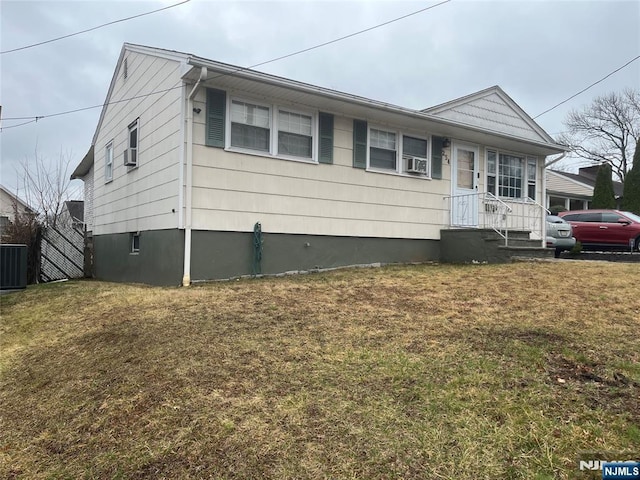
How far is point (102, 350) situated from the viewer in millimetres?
4438

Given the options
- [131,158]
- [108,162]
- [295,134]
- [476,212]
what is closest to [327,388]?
[295,134]

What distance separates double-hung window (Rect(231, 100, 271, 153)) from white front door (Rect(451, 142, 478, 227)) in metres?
4.94

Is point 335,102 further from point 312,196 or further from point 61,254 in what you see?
point 61,254

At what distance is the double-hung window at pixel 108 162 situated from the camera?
12281 mm

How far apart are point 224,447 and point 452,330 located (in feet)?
8.66

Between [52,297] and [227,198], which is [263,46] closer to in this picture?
[227,198]

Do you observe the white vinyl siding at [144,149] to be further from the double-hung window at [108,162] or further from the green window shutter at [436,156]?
the green window shutter at [436,156]

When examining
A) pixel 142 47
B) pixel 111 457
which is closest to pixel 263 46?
pixel 142 47

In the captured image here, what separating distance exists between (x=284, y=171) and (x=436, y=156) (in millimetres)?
4049

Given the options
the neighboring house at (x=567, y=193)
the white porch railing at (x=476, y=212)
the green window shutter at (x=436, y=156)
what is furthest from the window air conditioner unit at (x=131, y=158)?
the neighboring house at (x=567, y=193)

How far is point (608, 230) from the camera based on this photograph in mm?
13844

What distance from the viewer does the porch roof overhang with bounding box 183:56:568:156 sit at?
7379 mm

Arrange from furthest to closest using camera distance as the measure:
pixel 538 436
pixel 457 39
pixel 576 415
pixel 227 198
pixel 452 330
Answer: 1. pixel 457 39
2. pixel 227 198
3. pixel 452 330
4. pixel 576 415
5. pixel 538 436

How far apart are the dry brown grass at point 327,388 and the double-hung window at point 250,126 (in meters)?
3.39
